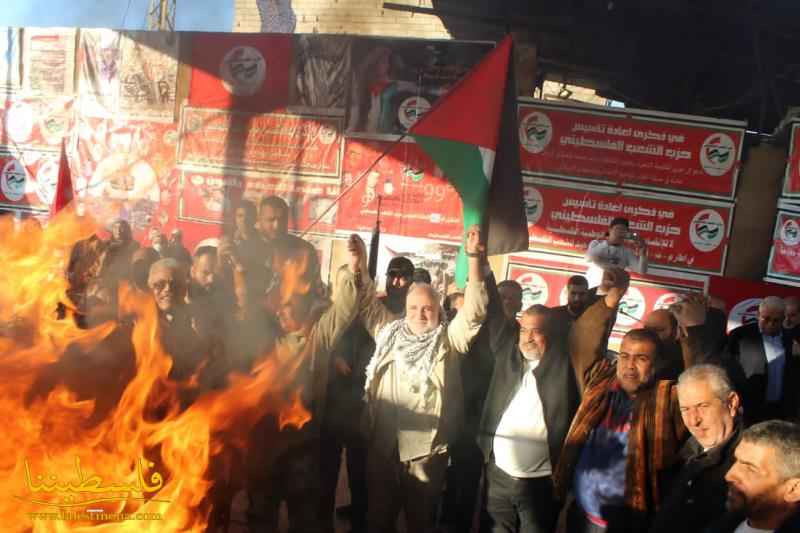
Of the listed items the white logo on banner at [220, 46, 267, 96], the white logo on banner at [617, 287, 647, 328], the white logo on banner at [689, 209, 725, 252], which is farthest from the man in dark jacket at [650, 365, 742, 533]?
the white logo on banner at [220, 46, 267, 96]

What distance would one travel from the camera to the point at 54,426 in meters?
3.61

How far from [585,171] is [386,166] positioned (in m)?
2.15

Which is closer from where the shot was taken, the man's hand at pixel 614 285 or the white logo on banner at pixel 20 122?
the man's hand at pixel 614 285

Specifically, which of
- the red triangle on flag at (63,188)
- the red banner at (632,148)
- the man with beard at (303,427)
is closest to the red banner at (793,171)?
the red banner at (632,148)

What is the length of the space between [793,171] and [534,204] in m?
2.56

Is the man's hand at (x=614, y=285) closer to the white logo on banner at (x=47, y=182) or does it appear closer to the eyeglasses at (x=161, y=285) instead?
the eyeglasses at (x=161, y=285)

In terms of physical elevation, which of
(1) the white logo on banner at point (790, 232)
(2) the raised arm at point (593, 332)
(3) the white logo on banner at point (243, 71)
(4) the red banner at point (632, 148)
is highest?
(3) the white logo on banner at point (243, 71)

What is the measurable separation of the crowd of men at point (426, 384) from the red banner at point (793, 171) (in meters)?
3.17

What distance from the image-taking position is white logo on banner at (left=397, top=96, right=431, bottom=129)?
8.09m

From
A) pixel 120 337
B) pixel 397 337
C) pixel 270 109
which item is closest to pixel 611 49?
pixel 270 109

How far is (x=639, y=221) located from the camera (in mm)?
7633

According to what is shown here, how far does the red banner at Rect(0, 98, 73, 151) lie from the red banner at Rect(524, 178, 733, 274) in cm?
589

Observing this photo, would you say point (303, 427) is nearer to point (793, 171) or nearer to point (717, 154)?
point (717, 154)

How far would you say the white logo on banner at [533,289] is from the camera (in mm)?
7750
